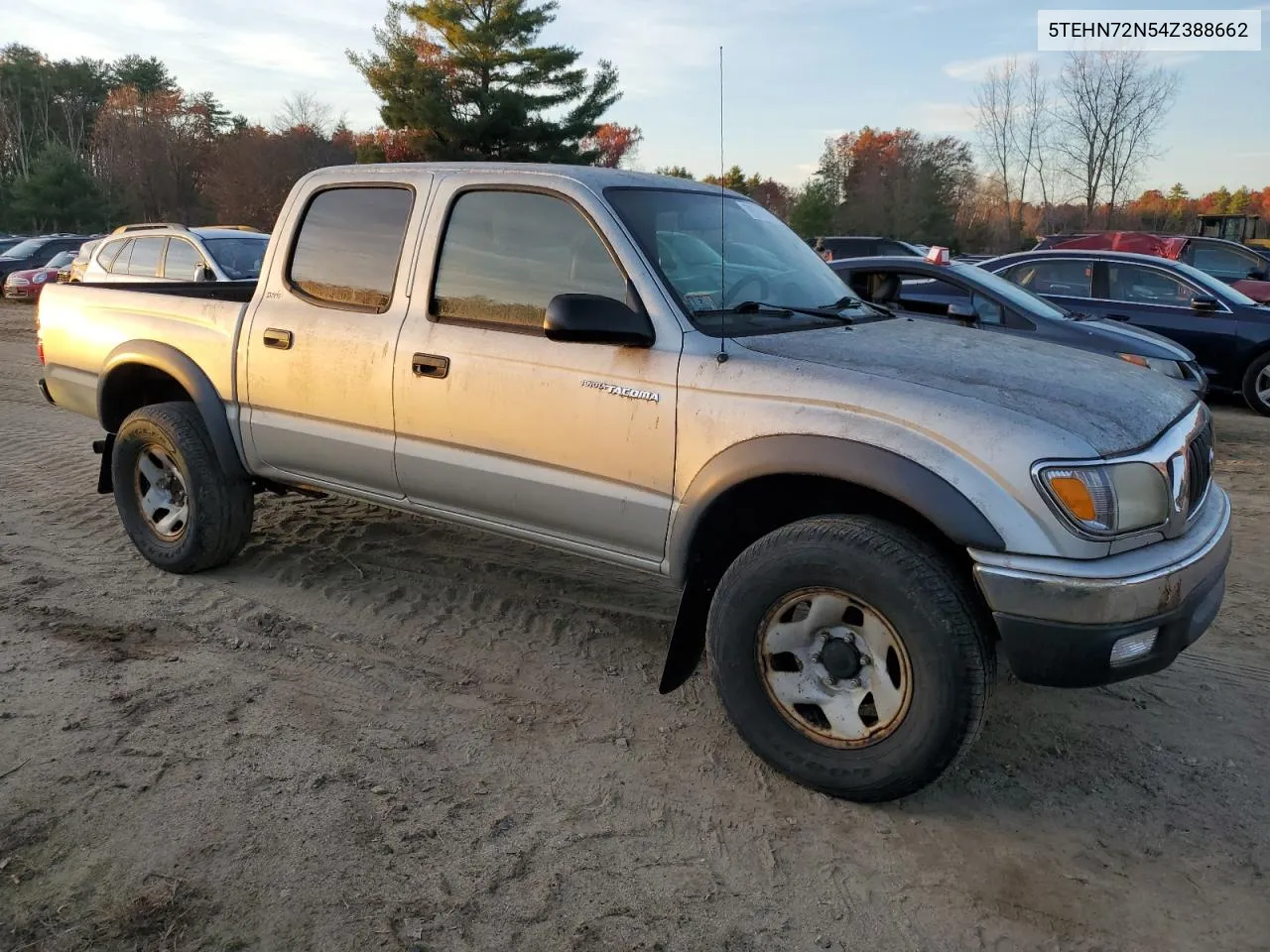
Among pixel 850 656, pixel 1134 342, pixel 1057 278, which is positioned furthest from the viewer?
pixel 1057 278

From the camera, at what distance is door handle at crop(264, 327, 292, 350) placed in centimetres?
433

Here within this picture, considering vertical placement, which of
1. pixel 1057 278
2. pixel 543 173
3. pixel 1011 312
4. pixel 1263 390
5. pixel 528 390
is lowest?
pixel 1263 390

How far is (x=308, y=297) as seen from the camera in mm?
4371

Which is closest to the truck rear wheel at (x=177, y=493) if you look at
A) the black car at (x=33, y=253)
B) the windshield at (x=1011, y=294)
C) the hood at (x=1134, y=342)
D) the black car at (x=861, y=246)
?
the windshield at (x=1011, y=294)

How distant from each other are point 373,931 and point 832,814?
1.41 metres

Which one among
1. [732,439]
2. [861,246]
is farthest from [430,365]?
[861,246]

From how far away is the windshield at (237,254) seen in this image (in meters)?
11.1

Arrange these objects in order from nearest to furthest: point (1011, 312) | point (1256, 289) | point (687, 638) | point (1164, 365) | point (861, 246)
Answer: point (687, 638), point (1164, 365), point (1011, 312), point (1256, 289), point (861, 246)

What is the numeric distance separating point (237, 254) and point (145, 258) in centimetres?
146

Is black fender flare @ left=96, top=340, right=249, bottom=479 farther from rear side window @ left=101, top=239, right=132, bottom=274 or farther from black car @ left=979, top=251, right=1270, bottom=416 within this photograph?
rear side window @ left=101, top=239, right=132, bottom=274

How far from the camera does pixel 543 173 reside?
3803mm

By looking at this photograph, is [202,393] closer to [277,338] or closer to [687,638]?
[277,338]

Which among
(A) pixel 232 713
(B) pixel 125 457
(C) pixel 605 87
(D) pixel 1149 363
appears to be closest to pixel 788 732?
(A) pixel 232 713

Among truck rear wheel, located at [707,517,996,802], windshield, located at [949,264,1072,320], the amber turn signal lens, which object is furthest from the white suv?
the amber turn signal lens
